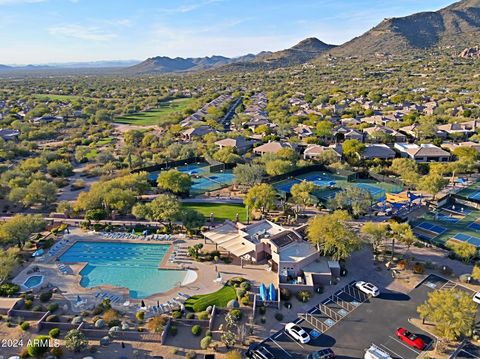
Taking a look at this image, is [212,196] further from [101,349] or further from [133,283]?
[101,349]

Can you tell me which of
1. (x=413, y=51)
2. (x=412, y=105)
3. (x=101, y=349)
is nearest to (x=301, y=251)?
(x=101, y=349)

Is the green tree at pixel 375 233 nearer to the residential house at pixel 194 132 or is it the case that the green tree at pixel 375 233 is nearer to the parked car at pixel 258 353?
the parked car at pixel 258 353

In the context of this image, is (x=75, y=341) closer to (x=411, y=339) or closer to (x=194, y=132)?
→ (x=411, y=339)

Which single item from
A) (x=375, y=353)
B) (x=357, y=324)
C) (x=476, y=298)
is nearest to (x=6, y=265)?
(x=357, y=324)

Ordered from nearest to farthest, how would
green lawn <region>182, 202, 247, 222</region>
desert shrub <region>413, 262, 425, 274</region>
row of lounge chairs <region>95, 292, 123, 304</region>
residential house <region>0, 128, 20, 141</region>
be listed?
row of lounge chairs <region>95, 292, 123, 304</region>
desert shrub <region>413, 262, 425, 274</region>
green lawn <region>182, 202, 247, 222</region>
residential house <region>0, 128, 20, 141</region>

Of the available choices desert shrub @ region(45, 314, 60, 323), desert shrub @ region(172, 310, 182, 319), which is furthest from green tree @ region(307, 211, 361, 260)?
desert shrub @ region(45, 314, 60, 323)

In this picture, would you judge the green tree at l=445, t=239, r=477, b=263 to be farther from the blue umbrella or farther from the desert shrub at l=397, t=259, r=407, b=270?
the blue umbrella
